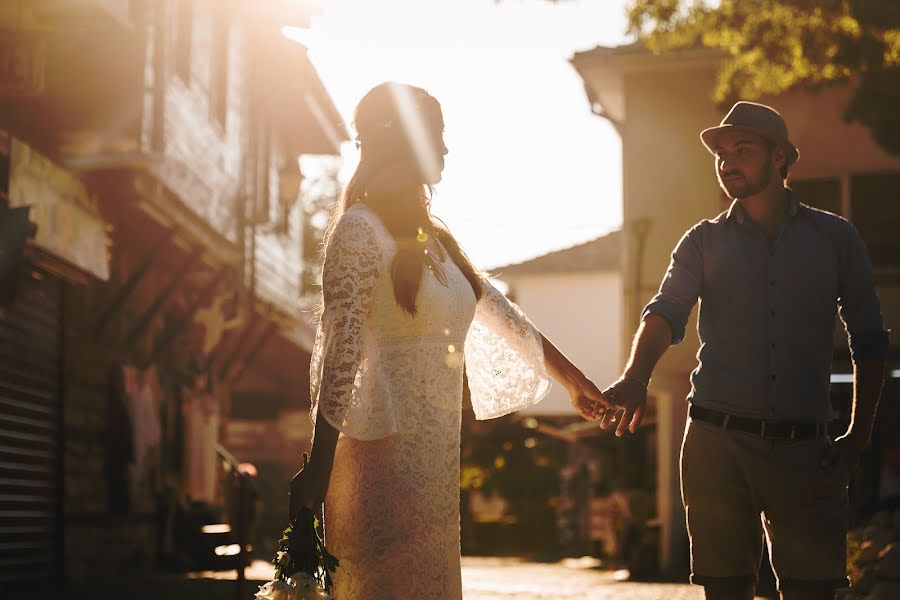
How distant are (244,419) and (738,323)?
29.7m

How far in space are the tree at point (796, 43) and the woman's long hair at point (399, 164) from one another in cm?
986

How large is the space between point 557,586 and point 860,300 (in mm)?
13191

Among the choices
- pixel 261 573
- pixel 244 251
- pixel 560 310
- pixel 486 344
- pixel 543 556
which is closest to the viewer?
pixel 486 344

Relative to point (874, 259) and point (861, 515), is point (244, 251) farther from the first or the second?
point (861, 515)

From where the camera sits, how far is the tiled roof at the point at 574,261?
52.8m

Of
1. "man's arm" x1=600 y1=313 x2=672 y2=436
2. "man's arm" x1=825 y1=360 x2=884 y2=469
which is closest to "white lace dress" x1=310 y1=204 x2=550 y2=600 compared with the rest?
"man's arm" x1=600 y1=313 x2=672 y2=436

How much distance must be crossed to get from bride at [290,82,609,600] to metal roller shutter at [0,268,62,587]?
31.5 ft

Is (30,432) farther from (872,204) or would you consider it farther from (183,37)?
(872,204)

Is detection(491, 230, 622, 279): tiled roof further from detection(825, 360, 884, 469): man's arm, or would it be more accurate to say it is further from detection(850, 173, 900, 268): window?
detection(825, 360, 884, 469): man's arm

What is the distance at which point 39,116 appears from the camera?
48.2 feet

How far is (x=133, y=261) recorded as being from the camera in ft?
62.2

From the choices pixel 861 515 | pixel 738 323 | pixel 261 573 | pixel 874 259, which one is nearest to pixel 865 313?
pixel 738 323

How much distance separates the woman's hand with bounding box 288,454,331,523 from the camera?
4.05m

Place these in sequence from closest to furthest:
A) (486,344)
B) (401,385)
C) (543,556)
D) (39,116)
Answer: (401,385)
(486,344)
(39,116)
(543,556)
